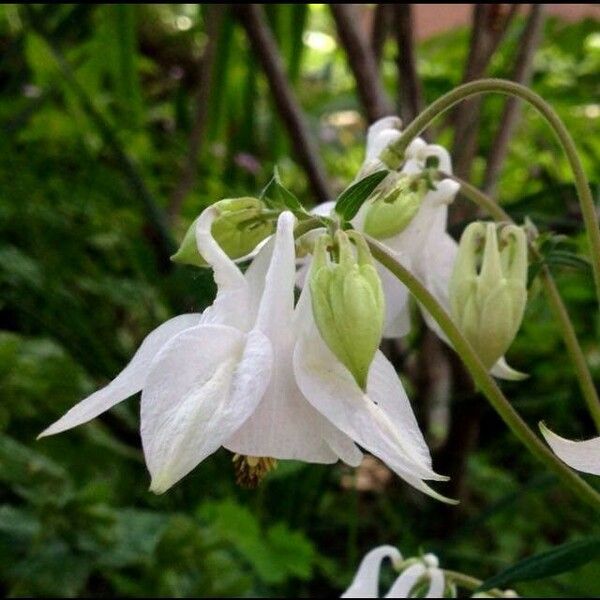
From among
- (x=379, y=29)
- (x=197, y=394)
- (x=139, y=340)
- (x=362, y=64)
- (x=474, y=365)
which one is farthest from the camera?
(x=139, y=340)

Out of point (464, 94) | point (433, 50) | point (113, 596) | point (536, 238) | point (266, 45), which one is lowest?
point (113, 596)

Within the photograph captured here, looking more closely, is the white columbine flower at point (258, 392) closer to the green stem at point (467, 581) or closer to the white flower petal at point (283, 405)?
the white flower petal at point (283, 405)

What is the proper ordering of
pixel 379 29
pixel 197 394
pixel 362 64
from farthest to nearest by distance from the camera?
pixel 379 29 → pixel 362 64 → pixel 197 394

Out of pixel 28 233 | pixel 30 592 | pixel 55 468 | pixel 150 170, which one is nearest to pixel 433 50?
pixel 150 170

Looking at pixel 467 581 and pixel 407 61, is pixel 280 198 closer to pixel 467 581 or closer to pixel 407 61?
pixel 467 581

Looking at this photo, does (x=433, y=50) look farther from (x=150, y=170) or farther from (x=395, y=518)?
(x=395, y=518)

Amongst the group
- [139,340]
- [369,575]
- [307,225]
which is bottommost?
[139,340]

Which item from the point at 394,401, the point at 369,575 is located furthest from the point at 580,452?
the point at 369,575
